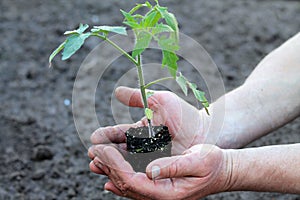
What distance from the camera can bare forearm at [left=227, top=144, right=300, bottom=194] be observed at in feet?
5.53

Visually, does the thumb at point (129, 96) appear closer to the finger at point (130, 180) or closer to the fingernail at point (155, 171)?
the finger at point (130, 180)

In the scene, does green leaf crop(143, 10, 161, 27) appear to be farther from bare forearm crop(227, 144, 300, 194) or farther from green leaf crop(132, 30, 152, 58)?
bare forearm crop(227, 144, 300, 194)

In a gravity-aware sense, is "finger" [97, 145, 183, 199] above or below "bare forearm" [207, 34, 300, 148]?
below

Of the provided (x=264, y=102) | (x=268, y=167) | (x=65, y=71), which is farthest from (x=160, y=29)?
(x=65, y=71)

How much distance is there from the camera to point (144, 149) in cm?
164

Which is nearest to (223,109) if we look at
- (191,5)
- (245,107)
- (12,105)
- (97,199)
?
(245,107)

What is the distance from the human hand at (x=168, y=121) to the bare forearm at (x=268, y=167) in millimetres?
231

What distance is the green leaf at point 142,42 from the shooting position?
56.3 inches

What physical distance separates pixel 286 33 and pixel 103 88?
1.63 metres

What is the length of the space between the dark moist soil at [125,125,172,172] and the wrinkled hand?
6 centimetres

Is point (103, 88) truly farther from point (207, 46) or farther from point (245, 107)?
point (245, 107)

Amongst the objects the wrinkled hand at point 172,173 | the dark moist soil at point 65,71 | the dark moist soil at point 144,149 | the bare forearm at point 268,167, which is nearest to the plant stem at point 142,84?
the dark moist soil at point 144,149

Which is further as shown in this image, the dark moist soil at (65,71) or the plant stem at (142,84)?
the dark moist soil at (65,71)

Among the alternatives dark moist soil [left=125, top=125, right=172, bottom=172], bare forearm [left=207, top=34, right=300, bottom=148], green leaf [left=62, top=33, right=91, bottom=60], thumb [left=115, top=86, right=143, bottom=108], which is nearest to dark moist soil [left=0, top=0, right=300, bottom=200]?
thumb [left=115, top=86, right=143, bottom=108]
